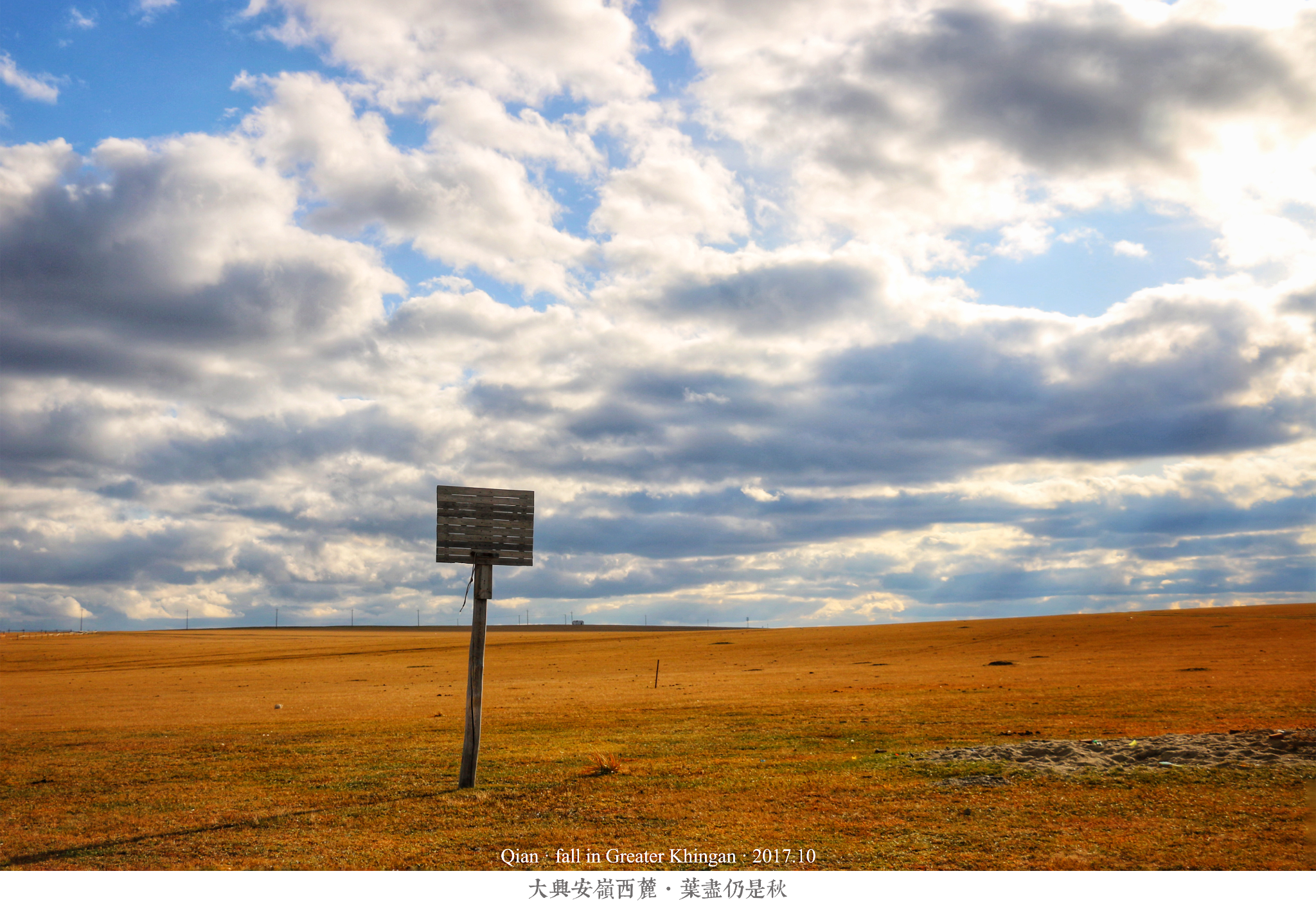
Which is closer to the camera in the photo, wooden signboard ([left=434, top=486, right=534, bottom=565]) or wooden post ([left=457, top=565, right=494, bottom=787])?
wooden post ([left=457, top=565, right=494, bottom=787])

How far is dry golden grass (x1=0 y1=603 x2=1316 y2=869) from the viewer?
1079 cm

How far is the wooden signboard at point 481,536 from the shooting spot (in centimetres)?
1614

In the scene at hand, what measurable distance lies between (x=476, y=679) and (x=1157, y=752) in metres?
12.1

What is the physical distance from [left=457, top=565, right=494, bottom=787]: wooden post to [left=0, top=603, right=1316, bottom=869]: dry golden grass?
55 cm

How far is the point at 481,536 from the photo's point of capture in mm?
16375

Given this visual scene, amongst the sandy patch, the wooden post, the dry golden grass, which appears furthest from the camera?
the wooden post

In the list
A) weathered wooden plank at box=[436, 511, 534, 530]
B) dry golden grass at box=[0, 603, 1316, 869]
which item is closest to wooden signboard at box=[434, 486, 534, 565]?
weathered wooden plank at box=[436, 511, 534, 530]

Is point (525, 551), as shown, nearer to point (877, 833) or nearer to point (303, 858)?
point (303, 858)

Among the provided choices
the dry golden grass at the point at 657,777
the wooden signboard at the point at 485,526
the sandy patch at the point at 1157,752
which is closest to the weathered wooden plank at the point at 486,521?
the wooden signboard at the point at 485,526

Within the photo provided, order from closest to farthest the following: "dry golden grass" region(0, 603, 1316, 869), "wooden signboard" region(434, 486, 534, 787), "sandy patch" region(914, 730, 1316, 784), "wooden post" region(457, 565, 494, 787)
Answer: "dry golden grass" region(0, 603, 1316, 869)
"sandy patch" region(914, 730, 1316, 784)
"wooden post" region(457, 565, 494, 787)
"wooden signboard" region(434, 486, 534, 787)

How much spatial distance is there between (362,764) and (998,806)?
12390 millimetres

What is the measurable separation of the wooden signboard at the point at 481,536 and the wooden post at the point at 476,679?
0.01 meters

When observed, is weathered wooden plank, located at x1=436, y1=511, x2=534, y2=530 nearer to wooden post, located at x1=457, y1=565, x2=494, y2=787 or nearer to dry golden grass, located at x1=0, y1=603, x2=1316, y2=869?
wooden post, located at x1=457, y1=565, x2=494, y2=787

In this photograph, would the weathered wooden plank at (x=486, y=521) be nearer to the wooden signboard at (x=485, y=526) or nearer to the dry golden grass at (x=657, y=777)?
the wooden signboard at (x=485, y=526)
